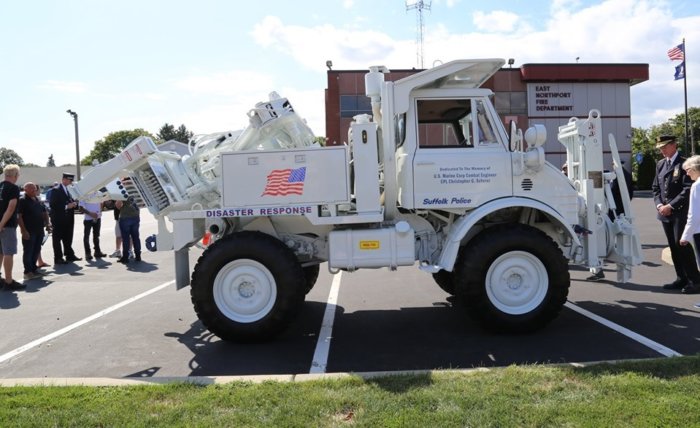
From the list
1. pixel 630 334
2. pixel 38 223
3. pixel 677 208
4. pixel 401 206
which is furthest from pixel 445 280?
pixel 38 223

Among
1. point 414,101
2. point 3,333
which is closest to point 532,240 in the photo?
point 414,101

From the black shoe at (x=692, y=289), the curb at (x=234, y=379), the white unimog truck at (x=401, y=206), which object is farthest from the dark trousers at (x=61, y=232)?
the black shoe at (x=692, y=289)

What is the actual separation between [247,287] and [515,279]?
9.31ft

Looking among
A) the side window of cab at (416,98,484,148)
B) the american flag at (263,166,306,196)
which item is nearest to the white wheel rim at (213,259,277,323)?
the american flag at (263,166,306,196)

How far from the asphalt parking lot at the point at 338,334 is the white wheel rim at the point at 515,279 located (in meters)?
0.34

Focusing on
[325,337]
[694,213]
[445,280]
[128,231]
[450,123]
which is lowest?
[325,337]

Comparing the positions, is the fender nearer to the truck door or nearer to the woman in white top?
the truck door

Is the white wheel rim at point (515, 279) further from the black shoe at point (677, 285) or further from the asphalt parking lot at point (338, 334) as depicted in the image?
the black shoe at point (677, 285)

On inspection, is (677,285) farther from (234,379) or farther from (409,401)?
(234,379)

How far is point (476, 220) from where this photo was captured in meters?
5.59

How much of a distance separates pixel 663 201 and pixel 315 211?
5.16 metres

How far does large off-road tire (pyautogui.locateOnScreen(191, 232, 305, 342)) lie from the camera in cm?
559

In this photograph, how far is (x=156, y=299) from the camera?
26.3 ft

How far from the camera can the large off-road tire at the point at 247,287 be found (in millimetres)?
5594
